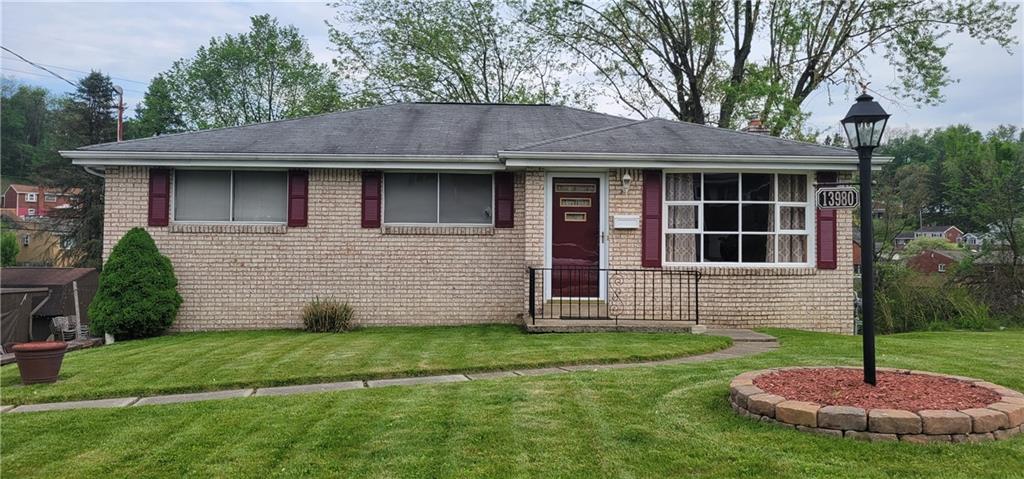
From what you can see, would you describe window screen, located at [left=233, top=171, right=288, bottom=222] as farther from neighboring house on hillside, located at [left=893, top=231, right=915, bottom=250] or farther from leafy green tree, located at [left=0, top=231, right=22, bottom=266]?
leafy green tree, located at [left=0, top=231, right=22, bottom=266]

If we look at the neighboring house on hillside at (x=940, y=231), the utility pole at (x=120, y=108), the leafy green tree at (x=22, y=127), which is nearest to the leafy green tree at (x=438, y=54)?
the utility pole at (x=120, y=108)

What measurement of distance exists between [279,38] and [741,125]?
27592 mm

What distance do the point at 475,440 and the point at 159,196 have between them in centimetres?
879

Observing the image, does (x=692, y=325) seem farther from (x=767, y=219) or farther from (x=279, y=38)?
(x=279, y=38)

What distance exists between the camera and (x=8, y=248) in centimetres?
4488

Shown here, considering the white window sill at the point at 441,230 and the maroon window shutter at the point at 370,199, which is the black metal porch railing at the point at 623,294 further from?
the maroon window shutter at the point at 370,199

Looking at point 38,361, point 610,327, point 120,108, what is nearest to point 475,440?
point 38,361

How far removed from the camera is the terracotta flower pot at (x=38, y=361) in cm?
613

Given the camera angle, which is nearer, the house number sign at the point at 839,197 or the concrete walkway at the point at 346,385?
the house number sign at the point at 839,197

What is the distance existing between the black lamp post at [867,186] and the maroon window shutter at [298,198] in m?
8.39

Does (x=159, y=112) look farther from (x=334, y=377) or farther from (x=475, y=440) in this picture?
(x=475, y=440)

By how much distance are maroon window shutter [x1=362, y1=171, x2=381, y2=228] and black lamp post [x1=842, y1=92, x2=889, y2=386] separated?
7.61 metres

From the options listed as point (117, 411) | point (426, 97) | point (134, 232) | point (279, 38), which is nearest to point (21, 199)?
point (279, 38)

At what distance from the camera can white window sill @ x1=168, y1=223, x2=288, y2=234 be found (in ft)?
34.7
